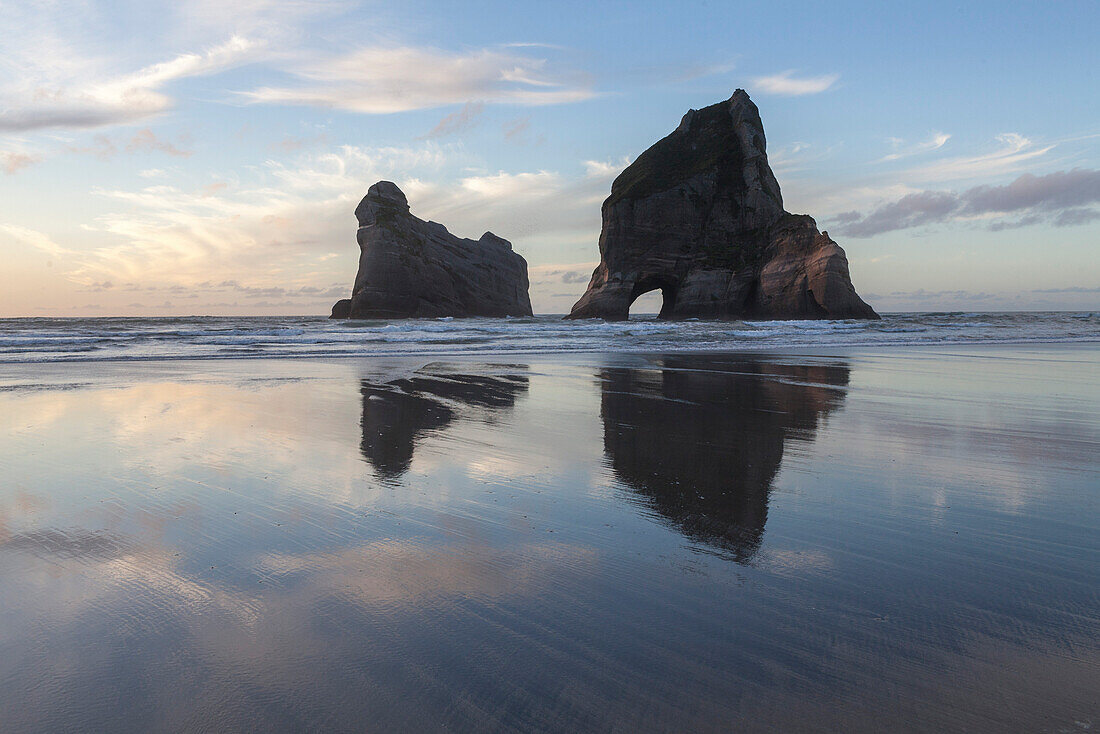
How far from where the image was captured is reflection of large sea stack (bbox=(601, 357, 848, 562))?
3.28 metres

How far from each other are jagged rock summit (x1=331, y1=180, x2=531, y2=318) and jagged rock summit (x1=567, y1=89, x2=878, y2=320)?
20.0 m

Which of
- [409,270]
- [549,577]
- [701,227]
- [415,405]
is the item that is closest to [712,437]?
[549,577]

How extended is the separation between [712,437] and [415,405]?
141 inches

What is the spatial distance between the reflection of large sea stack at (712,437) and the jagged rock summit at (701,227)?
4109cm

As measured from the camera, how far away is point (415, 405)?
23.9 ft

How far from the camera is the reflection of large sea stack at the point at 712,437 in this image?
3281mm

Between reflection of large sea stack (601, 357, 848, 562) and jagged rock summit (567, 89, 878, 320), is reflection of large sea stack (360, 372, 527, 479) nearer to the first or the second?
reflection of large sea stack (601, 357, 848, 562)

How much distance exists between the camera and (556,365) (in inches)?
506

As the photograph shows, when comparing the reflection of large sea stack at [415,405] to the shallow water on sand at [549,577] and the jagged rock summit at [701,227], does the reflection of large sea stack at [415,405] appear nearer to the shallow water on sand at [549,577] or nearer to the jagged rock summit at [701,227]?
the shallow water on sand at [549,577]

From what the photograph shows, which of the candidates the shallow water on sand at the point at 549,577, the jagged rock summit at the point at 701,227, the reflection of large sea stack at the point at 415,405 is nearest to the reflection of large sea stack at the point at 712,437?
the shallow water on sand at the point at 549,577

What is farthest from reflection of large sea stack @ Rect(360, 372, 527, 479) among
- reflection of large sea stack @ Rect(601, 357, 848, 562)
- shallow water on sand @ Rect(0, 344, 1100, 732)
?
reflection of large sea stack @ Rect(601, 357, 848, 562)

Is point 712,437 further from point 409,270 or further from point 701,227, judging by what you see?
point 409,270

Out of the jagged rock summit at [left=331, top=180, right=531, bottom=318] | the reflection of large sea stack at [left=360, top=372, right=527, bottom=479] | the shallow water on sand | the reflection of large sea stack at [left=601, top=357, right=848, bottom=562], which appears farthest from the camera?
the jagged rock summit at [left=331, top=180, right=531, bottom=318]

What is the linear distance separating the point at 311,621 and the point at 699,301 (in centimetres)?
5216
